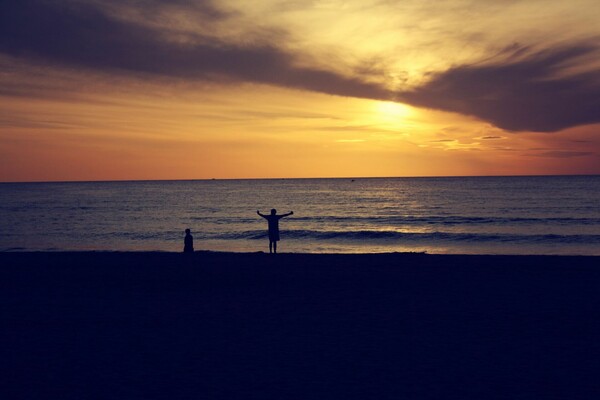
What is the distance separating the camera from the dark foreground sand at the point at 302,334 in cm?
738

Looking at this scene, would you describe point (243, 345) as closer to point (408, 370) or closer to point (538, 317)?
point (408, 370)

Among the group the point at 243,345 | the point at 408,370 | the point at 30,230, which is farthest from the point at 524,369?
the point at 30,230

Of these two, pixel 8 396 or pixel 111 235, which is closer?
pixel 8 396

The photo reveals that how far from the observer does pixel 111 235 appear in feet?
144

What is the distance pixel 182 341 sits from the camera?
31.7ft

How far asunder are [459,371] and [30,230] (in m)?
48.2

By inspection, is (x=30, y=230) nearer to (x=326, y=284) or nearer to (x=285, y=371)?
(x=326, y=284)

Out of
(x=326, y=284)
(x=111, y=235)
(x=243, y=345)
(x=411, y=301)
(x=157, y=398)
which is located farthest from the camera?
(x=111, y=235)

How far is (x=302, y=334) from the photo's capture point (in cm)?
993

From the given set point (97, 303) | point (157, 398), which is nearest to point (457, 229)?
point (97, 303)

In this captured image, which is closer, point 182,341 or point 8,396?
point 8,396

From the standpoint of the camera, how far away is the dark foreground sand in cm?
738

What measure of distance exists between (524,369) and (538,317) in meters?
3.64

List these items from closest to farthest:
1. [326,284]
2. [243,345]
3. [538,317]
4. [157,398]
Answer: [157,398], [243,345], [538,317], [326,284]
